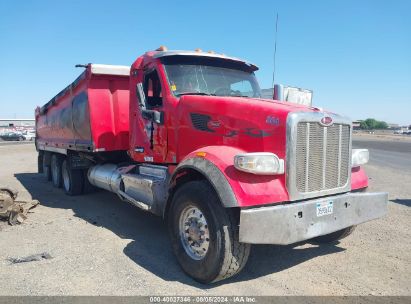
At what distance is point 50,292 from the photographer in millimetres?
3930

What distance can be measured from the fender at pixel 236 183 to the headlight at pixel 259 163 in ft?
0.38

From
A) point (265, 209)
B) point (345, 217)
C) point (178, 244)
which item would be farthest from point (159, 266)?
point (345, 217)

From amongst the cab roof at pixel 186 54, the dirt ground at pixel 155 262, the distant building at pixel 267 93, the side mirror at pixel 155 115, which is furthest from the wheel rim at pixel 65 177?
the distant building at pixel 267 93

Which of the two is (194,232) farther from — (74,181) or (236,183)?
(74,181)

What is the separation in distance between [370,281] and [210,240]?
1893 mm

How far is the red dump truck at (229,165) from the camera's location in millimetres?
3857

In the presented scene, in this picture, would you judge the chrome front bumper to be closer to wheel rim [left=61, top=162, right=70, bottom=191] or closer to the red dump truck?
the red dump truck

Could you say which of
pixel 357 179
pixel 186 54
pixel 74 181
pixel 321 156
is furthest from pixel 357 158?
pixel 74 181

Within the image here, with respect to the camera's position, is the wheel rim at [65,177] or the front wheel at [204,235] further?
the wheel rim at [65,177]

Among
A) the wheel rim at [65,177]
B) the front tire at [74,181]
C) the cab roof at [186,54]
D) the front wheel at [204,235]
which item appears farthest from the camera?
the wheel rim at [65,177]

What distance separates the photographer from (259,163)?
12.6 feet

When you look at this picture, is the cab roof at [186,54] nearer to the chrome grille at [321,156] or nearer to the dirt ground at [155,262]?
the chrome grille at [321,156]

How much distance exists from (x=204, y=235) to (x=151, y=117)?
2235mm

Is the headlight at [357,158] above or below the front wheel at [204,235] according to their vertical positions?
above
